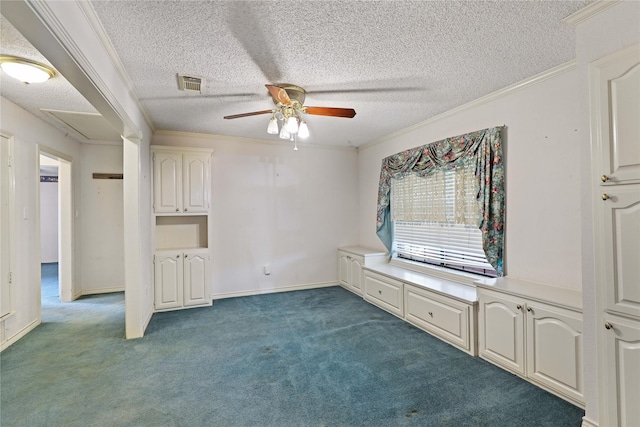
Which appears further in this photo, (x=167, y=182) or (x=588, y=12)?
(x=167, y=182)

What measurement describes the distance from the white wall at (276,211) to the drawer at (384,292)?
44.2 inches

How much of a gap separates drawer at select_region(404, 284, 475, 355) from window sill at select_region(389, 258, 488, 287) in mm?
435

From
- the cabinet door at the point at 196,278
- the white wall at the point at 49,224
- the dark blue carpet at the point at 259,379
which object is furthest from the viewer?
the white wall at the point at 49,224

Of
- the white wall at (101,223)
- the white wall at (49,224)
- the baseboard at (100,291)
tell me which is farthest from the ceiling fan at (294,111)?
the white wall at (49,224)

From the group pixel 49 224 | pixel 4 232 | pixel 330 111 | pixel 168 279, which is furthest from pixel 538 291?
pixel 49 224

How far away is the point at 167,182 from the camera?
154 inches

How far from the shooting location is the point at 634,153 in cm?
149

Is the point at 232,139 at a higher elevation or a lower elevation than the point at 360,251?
higher

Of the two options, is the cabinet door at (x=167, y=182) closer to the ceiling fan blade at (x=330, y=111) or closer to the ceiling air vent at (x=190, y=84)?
the ceiling air vent at (x=190, y=84)

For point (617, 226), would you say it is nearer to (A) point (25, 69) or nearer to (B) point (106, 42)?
(B) point (106, 42)

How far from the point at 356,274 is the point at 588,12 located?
3.80 m

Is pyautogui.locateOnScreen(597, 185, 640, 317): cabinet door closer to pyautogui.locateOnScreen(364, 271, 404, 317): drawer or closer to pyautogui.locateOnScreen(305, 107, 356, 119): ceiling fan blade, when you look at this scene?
pyautogui.locateOnScreen(305, 107, 356, 119): ceiling fan blade

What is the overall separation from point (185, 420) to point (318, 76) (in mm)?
2778

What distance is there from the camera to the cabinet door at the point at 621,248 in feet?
4.87
